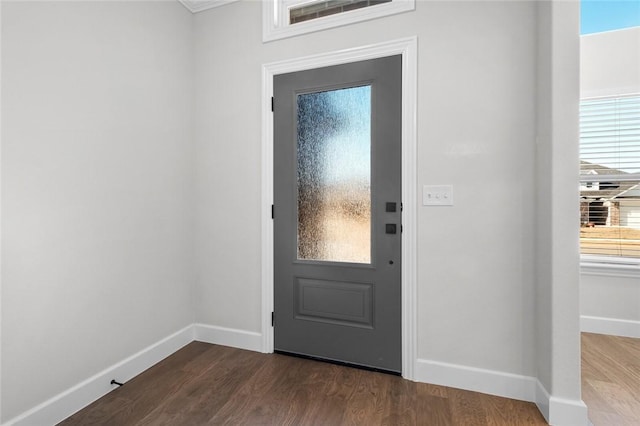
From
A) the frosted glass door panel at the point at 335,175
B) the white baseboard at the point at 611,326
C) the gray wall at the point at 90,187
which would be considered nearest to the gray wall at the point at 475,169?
the frosted glass door panel at the point at 335,175

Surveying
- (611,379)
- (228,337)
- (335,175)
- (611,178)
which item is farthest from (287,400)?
(611,178)

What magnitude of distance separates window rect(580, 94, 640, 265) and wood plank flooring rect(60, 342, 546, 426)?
1.99m

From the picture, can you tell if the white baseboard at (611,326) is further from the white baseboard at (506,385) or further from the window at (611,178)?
the white baseboard at (506,385)

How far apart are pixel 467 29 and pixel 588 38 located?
187 centimetres

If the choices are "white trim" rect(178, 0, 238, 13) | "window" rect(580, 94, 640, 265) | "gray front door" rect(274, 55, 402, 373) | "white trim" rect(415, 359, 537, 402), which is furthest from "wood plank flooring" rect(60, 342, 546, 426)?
"white trim" rect(178, 0, 238, 13)

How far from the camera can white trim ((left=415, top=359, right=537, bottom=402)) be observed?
1.91 m

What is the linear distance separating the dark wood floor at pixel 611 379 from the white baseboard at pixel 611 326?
0.06 m

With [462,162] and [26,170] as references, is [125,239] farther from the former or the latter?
[462,162]

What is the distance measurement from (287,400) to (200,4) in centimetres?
307

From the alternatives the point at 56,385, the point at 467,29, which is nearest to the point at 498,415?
the point at 467,29

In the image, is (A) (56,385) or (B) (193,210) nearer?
(A) (56,385)

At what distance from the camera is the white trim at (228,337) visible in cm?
255

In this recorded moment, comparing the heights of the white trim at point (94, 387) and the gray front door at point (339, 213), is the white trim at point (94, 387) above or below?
below

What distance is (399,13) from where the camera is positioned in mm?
2119
